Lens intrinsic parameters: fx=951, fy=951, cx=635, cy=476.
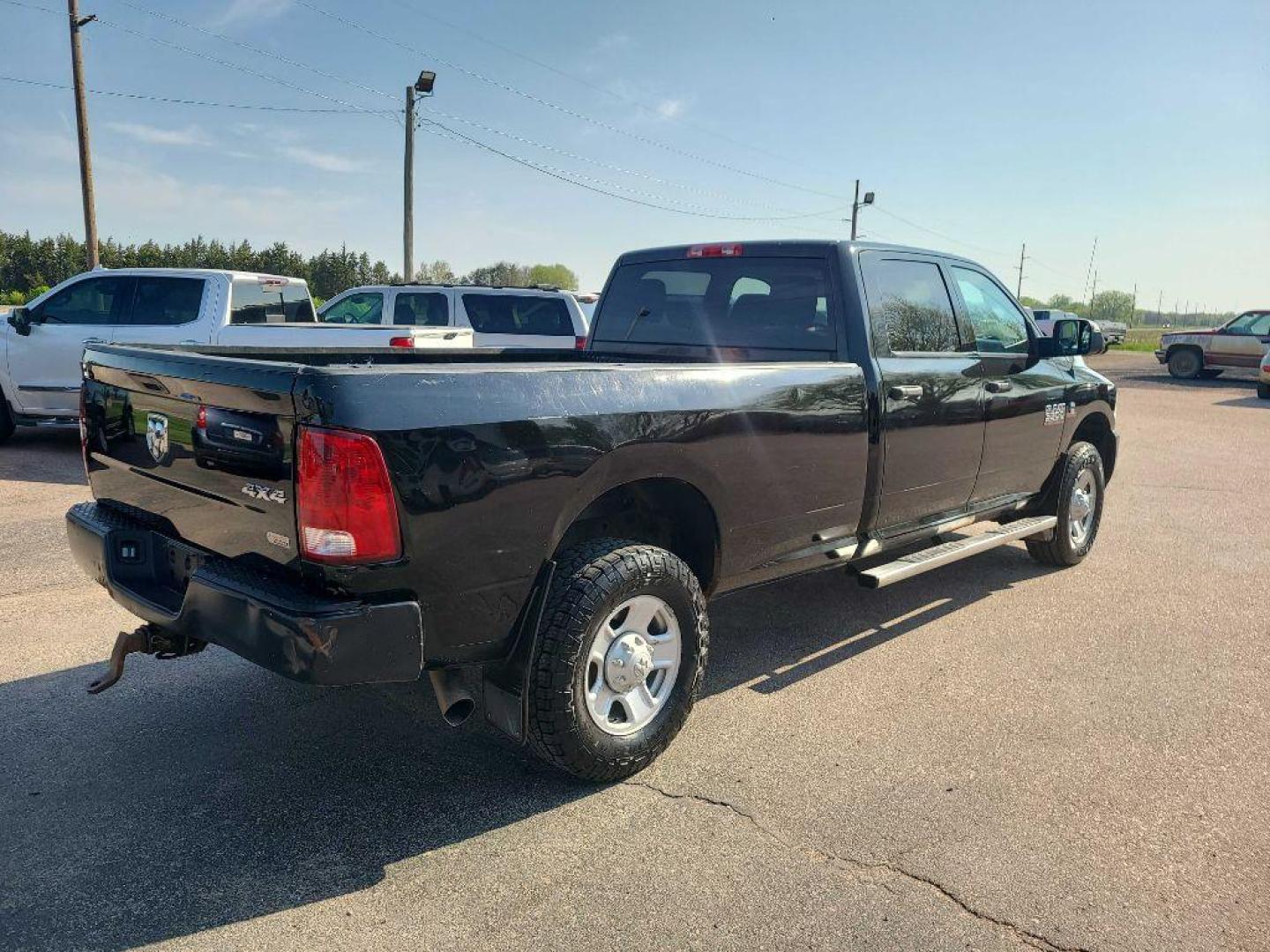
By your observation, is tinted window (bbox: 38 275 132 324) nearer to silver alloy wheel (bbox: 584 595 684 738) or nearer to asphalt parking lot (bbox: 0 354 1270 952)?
asphalt parking lot (bbox: 0 354 1270 952)

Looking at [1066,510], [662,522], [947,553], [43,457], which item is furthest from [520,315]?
[662,522]

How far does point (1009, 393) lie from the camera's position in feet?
17.3

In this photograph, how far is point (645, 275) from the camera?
516 centimetres

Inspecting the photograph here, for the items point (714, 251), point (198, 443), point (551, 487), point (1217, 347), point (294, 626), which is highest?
point (714, 251)

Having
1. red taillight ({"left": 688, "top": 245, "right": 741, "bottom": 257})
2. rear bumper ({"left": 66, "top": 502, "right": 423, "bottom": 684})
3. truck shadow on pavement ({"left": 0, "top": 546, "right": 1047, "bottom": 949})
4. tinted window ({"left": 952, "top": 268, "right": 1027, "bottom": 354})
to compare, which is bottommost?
truck shadow on pavement ({"left": 0, "top": 546, "right": 1047, "bottom": 949})

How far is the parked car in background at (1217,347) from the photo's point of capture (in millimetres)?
23359

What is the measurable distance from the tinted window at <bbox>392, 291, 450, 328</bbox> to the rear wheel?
462 cm

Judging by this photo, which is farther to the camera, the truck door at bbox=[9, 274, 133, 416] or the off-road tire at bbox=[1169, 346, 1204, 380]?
the off-road tire at bbox=[1169, 346, 1204, 380]

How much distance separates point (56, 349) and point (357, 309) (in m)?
4.20

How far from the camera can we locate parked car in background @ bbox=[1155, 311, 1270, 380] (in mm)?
23359

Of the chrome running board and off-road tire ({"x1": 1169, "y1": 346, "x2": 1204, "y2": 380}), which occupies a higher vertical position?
off-road tire ({"x1": 1169, "y1": 346, "x2": 1204, "y2": 380})

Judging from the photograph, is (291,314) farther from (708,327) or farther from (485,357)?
(708,327)

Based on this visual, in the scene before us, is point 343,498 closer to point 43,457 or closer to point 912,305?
point 912,305

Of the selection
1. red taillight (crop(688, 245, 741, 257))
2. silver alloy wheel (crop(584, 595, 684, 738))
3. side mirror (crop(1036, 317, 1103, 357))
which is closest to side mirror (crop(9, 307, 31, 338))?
red taillight (crop(688, 245, 741, 257))
